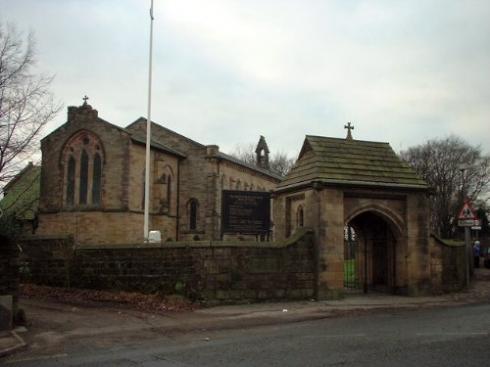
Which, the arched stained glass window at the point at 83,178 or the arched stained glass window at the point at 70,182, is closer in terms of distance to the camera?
the arched stained glass window at the point at 83,178

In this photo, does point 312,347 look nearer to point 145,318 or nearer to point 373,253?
point 145,318

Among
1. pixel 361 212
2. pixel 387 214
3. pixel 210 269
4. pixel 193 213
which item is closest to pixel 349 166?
pixel 361 212

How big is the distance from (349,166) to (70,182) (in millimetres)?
20854

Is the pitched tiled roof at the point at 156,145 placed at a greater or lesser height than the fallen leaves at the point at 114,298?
greater

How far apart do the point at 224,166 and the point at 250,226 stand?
22429 mm

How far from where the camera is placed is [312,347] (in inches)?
350

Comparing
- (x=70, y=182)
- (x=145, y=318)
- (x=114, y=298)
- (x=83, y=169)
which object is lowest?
(x=145, y=318)

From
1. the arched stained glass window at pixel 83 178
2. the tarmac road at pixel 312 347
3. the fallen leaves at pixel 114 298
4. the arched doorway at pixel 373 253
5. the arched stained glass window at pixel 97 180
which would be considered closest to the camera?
the tarmac road at pixel 312 347

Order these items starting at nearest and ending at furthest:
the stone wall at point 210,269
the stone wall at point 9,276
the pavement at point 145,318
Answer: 1. the pavement at point 145,318
2. the stone wall at point 9,276
3. the stone wall at point 210,269

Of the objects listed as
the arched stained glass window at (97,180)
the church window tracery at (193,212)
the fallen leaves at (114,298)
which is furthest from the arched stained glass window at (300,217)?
the church window tracery at (193,212)

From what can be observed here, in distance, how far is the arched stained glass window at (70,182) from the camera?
32938mm

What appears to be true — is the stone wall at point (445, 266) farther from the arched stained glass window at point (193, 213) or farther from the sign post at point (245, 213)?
the arched stained glass window at point (193, 213)

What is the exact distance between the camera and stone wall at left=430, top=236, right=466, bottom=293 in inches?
720

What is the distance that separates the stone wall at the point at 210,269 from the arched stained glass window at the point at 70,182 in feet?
52.6
